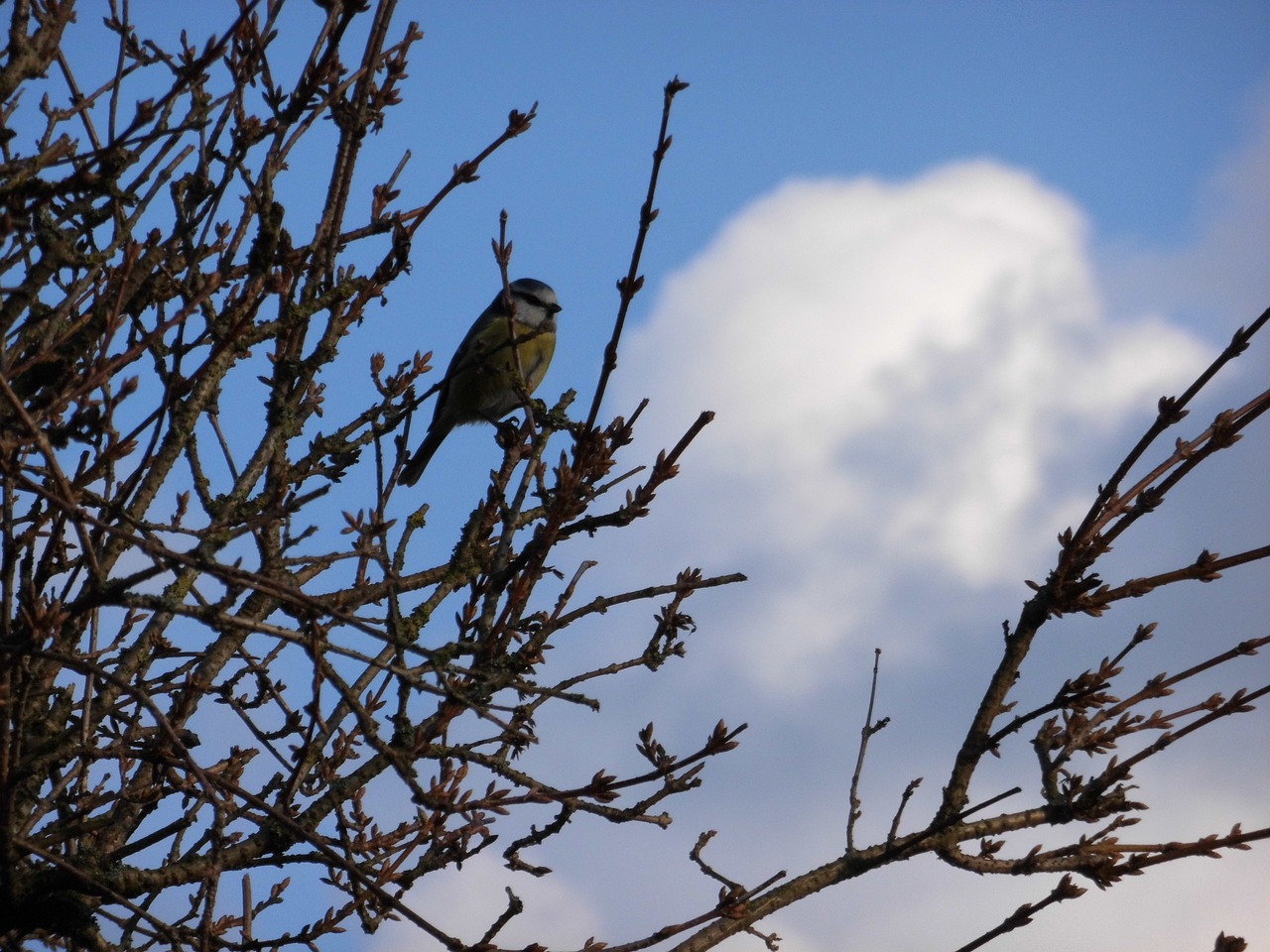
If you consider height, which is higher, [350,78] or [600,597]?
[350,78]

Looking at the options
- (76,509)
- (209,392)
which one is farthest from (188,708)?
(76,509)

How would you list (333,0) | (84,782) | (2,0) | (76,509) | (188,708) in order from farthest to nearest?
(84,782)
(188,708)
(333,0)
(2,0)
(76,509)

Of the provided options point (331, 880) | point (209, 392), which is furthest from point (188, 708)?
point (209, 392)

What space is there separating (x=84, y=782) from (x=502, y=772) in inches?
71.2

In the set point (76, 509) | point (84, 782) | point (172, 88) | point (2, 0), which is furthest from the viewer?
point (84, 782)

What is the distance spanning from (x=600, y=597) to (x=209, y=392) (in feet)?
3.97

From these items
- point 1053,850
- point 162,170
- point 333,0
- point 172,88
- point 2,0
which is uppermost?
point 333,0

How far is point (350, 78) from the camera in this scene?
337 cm

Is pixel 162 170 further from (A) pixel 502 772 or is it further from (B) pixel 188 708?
(A) pixel 502 772

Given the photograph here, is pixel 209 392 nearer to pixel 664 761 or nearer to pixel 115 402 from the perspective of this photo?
pixel 115 402

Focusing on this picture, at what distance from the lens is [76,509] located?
2.06 metres

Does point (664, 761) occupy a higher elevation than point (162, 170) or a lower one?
lower

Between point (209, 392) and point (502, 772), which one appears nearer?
point (502, 772)

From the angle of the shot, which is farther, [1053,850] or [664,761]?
[664,761]
